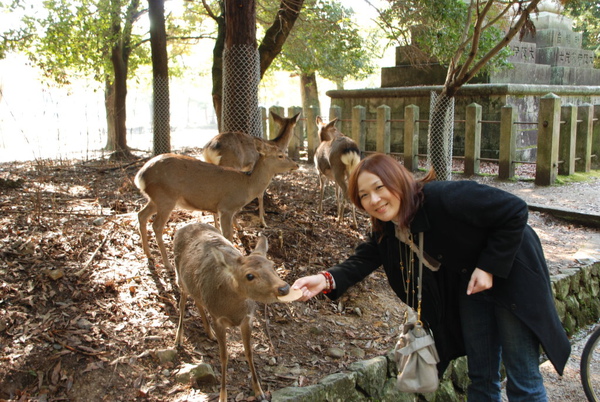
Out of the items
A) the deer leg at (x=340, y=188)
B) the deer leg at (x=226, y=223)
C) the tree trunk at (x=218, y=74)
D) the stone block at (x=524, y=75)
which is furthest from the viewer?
the stone block at (x=524, y=75)

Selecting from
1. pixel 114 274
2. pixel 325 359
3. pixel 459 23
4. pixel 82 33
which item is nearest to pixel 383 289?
pixel 325 359

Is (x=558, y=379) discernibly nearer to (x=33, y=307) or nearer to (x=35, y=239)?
(x=33, y=307)

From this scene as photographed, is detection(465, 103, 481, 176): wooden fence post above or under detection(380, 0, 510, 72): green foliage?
under

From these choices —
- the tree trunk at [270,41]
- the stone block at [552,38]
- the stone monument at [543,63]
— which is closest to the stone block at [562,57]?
the stone monument at [543,63]

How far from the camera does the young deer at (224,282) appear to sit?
125 inches

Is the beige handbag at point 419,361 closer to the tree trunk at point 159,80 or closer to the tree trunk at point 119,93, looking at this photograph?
the tree trunk at point 159,80

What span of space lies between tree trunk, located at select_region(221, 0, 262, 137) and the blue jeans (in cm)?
527

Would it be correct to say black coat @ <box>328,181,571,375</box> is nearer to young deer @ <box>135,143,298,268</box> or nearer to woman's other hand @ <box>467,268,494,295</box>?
woman's other hand @ <box>467,268,494,295</box>

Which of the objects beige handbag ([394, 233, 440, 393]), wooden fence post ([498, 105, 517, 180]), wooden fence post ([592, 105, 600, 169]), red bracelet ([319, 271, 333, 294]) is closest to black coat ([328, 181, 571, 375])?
beige handbag ([394, 233, 440, 393])

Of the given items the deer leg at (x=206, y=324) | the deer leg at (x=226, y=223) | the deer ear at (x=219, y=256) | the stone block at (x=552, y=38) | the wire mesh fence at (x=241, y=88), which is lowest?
the deer leg at (x=206, y=324)

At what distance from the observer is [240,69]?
24.2 feet

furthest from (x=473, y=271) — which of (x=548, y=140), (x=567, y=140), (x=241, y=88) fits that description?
(x=567, y=140)

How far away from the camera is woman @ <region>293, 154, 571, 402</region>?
259cm

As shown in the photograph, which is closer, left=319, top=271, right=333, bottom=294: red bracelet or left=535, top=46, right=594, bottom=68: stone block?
left=319, top=271, right=333, bottom=294: red bracelet
